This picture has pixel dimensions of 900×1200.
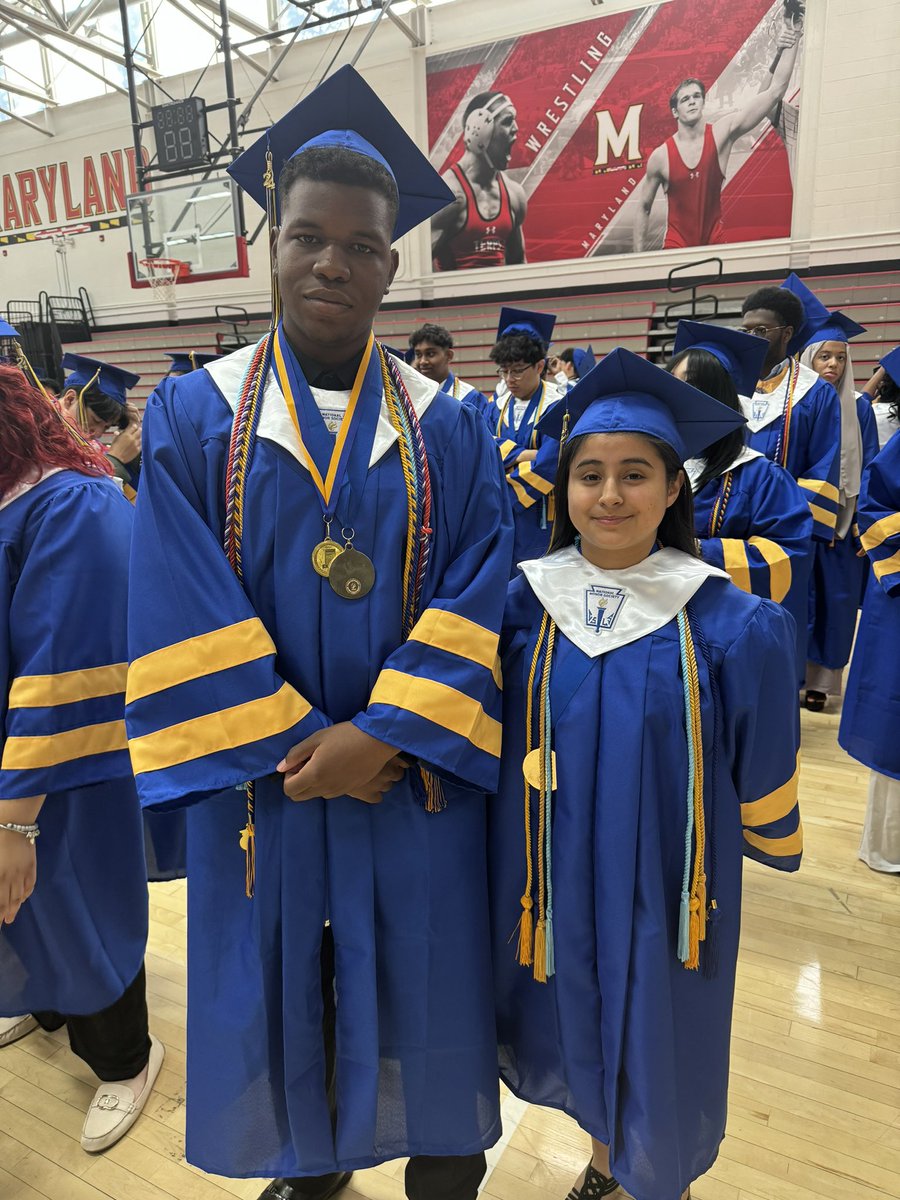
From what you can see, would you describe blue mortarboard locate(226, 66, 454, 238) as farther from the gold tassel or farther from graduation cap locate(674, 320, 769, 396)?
the gold tassel

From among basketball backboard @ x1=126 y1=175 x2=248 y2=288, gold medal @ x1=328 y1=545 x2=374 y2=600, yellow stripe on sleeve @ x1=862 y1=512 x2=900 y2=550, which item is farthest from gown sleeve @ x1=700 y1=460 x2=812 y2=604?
basketball backboard @ x1=126 y1=175 x2=248 y2=288

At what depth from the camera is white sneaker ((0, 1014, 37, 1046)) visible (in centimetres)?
210

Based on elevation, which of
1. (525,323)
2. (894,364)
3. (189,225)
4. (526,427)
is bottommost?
(526,427)

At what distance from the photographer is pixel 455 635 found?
47.8 inches

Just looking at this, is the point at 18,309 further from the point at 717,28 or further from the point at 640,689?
the point at 640,689

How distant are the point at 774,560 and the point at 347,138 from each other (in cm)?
151

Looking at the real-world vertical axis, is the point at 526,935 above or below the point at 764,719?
below

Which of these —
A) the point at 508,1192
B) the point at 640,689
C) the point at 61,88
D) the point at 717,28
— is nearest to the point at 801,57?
the point at 717,28

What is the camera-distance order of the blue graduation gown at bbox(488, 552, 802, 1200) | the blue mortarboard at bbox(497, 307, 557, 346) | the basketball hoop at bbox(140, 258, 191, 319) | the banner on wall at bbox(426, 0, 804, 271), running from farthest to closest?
the basketball hoop at bbox(140, 258, 191, 319), the banner on wall at bbox(426, 0, 804, 271), the blue mortarboard at bbox(497, 307, 557, 346), the blue graduation gown at bbox(488, 552, 802, 1200)

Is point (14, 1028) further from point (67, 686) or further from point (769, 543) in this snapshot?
point (769, 543)

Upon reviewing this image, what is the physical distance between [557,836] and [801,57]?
1046cm

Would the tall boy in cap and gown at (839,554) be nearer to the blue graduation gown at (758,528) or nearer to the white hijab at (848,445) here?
the white hijab at (848,445)

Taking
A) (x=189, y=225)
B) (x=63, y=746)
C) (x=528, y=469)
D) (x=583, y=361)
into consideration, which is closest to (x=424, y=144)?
(x=189, y=225)

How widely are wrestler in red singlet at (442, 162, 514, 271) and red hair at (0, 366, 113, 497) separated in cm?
1025
